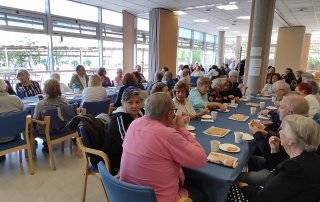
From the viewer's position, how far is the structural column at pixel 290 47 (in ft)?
36.7

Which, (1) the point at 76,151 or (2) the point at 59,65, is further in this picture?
(2) the point at 59,65

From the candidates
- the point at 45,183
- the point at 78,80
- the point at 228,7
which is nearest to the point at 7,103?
the point at 45,183

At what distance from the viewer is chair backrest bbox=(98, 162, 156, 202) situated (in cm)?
120

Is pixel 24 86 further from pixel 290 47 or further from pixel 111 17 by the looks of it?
pixel 290 47

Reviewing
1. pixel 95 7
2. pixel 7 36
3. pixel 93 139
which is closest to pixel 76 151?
pixel 93 139

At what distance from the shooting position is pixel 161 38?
26.5 ft

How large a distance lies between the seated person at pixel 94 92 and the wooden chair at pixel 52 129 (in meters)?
0.66

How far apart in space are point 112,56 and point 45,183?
21.0 feet

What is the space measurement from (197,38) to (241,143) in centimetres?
1275

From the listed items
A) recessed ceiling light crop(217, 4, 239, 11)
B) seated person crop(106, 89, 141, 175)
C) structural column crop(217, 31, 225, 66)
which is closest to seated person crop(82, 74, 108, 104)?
seated person crop(106, 89, 141, 175)

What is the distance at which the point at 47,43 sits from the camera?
6.40 metres

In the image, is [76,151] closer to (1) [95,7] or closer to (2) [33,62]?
(2) [33,62]

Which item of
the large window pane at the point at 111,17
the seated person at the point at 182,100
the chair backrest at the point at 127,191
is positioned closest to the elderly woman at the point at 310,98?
the seated person at the point at 182,100

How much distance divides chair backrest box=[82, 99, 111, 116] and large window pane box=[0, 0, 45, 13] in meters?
3.75
